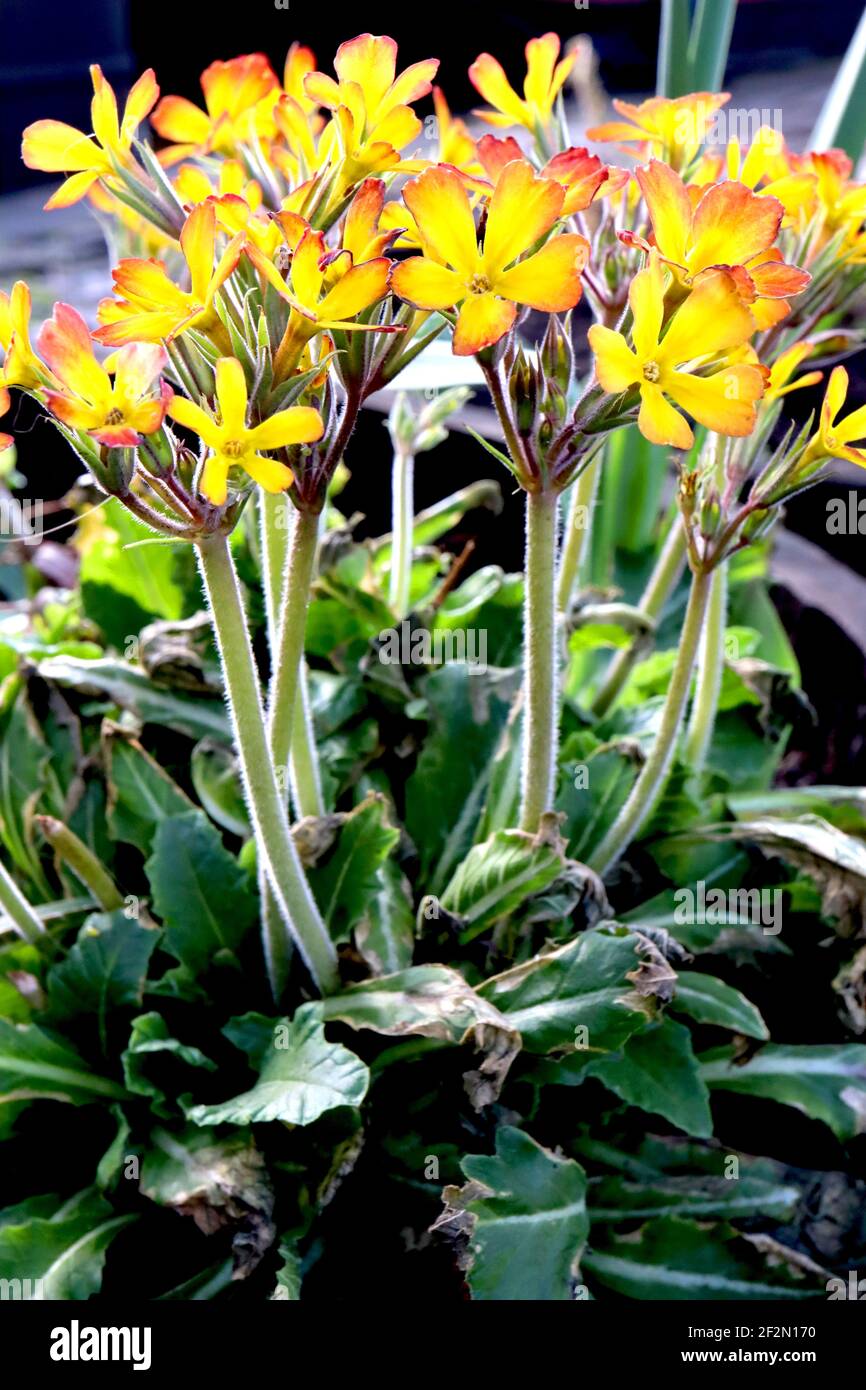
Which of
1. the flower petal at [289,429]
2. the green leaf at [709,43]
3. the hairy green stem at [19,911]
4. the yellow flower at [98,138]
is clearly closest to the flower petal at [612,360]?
the flower petal at [289,429]

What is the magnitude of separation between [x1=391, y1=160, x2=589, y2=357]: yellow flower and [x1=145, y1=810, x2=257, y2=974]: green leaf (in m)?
0.60

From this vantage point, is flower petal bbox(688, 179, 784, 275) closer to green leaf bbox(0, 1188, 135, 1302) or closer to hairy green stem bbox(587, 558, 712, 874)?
hairy green stem bbox(587, 558, 712, 874)

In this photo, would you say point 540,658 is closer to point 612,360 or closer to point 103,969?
point 612,360

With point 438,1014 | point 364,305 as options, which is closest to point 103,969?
point 438,1014

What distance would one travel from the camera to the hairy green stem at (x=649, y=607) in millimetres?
1301

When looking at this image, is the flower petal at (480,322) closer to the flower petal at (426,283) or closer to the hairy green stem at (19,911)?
the flower petal at (426,283)

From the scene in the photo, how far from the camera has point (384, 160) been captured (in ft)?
2.50

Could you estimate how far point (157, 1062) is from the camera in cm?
108

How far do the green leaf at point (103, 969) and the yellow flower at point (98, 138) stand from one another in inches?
23.7

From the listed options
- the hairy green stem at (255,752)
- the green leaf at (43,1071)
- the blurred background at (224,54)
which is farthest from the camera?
the blurred background at (224,54)

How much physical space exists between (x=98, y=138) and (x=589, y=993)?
2.36 ft

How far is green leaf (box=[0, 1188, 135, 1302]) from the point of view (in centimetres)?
98
